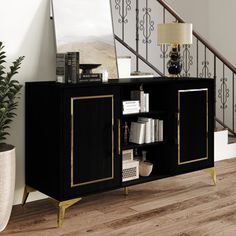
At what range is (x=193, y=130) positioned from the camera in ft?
14.5

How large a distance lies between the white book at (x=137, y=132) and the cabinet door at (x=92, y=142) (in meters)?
0.38

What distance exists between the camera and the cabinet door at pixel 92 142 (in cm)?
356

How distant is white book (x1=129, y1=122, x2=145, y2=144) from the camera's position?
163 inches

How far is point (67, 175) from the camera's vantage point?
3551 mm

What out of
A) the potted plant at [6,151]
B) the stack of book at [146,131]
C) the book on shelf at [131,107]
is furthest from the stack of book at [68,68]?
the stack of book at [146,131]

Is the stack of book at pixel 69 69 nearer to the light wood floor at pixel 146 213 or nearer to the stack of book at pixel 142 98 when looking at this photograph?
the stack of book at pixel 142 98

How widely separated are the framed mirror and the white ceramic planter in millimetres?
1071

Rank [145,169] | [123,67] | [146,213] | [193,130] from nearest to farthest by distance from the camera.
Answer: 1. [146,213]
2. [145,169]
3. [193,130]
4. [123,67]

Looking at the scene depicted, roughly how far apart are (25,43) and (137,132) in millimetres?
1202

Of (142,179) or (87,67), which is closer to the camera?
(87,67)

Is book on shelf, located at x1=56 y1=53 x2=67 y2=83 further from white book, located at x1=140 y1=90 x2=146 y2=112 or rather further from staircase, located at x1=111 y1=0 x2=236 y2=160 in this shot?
staircase, located at x1=111 y1=0 x2=236 y2=160

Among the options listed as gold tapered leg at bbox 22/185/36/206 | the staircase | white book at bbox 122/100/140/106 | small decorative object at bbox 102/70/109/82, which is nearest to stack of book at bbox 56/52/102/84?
small decorative object at bbox 102/70/109/82

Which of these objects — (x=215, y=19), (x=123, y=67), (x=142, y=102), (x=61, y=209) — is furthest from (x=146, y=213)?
(x=215, y=19)

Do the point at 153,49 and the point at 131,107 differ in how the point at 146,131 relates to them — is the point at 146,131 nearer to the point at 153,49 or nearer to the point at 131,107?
the point at 131,107
